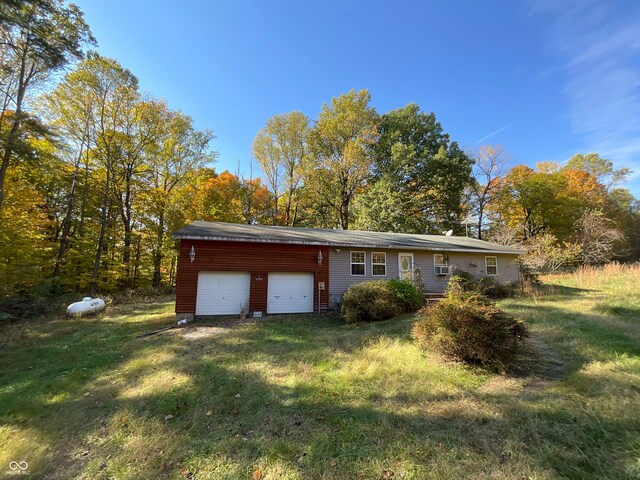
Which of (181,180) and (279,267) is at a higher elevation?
(181,180)

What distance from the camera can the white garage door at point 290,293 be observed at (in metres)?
11.2

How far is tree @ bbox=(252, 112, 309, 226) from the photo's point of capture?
2400 centimetres

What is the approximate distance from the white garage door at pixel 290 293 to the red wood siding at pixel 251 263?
0.24 meters

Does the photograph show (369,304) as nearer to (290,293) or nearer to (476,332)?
(290,293)

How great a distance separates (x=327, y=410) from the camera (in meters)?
3.94

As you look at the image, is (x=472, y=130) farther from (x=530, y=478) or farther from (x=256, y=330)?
(x=530, y=478)

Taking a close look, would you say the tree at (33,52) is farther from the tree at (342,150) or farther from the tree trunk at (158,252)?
the tree at (342,150)

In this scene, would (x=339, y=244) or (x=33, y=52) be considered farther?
(x=339, y=244)

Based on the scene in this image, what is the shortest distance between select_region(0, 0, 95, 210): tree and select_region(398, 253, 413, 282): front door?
53.4 ft

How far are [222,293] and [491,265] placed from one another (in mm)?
14272

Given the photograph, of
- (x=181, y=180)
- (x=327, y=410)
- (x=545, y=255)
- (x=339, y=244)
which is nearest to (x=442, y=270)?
(x=339, y=244)

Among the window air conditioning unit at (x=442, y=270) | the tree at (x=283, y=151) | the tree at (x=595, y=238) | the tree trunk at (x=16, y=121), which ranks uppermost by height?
the tree at (x=283, y=151)

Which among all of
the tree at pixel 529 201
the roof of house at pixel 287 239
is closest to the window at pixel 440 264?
the roof of house at pixel 287 239

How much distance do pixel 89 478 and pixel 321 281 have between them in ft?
30.3
